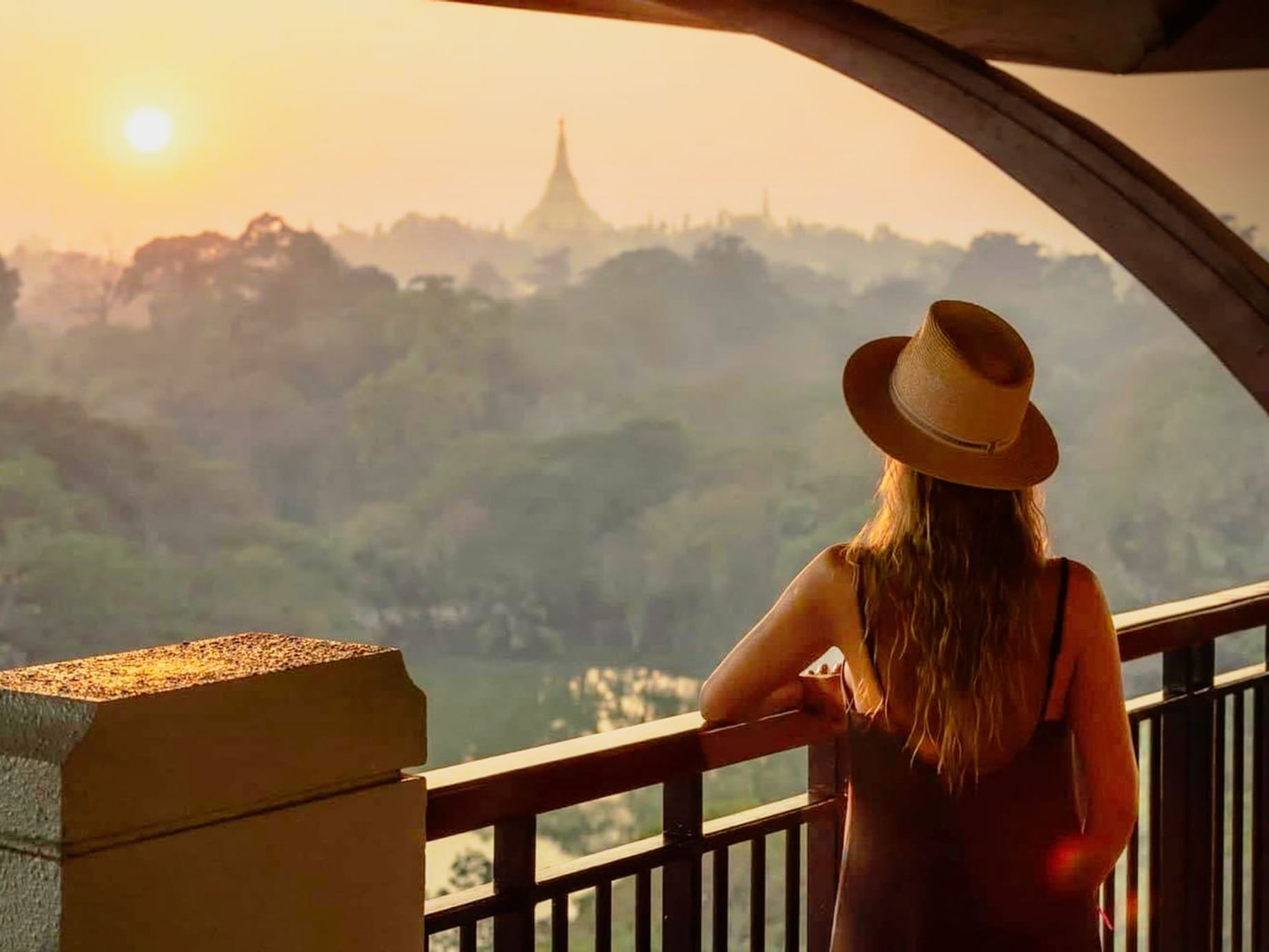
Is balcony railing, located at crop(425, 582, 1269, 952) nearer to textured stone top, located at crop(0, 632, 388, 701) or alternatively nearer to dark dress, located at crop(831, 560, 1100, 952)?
dark dress, located at crop(831, 560, 1100, 952)

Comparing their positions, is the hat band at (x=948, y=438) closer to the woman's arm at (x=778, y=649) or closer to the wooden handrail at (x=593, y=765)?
the woman's arm at (x=778, y=649)

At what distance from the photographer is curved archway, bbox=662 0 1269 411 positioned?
3586mm

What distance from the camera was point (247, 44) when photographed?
23672 millimetres

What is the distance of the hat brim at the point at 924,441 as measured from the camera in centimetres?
180

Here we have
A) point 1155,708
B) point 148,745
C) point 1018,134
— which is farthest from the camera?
point 1018,134

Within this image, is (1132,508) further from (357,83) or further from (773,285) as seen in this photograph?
(357,83)

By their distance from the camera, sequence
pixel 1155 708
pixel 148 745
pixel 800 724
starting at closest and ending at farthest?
pixel 148 745
pixel 800 724
pixel 1155 708

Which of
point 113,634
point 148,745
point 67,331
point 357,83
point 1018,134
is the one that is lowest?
point 113,634

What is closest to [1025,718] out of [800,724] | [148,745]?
[800,724]

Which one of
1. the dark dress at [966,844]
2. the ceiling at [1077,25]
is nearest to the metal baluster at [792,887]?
the dark dress at [966,844]

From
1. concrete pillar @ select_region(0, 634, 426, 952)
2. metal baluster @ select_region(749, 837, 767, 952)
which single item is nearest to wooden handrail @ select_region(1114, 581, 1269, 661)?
metal baluster @ select_region(749, 837, 767, 952)

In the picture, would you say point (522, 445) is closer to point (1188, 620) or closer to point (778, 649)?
point (1188, 620)

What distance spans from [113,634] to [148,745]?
67.8 ft

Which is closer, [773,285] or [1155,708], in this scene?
[1155,708]
